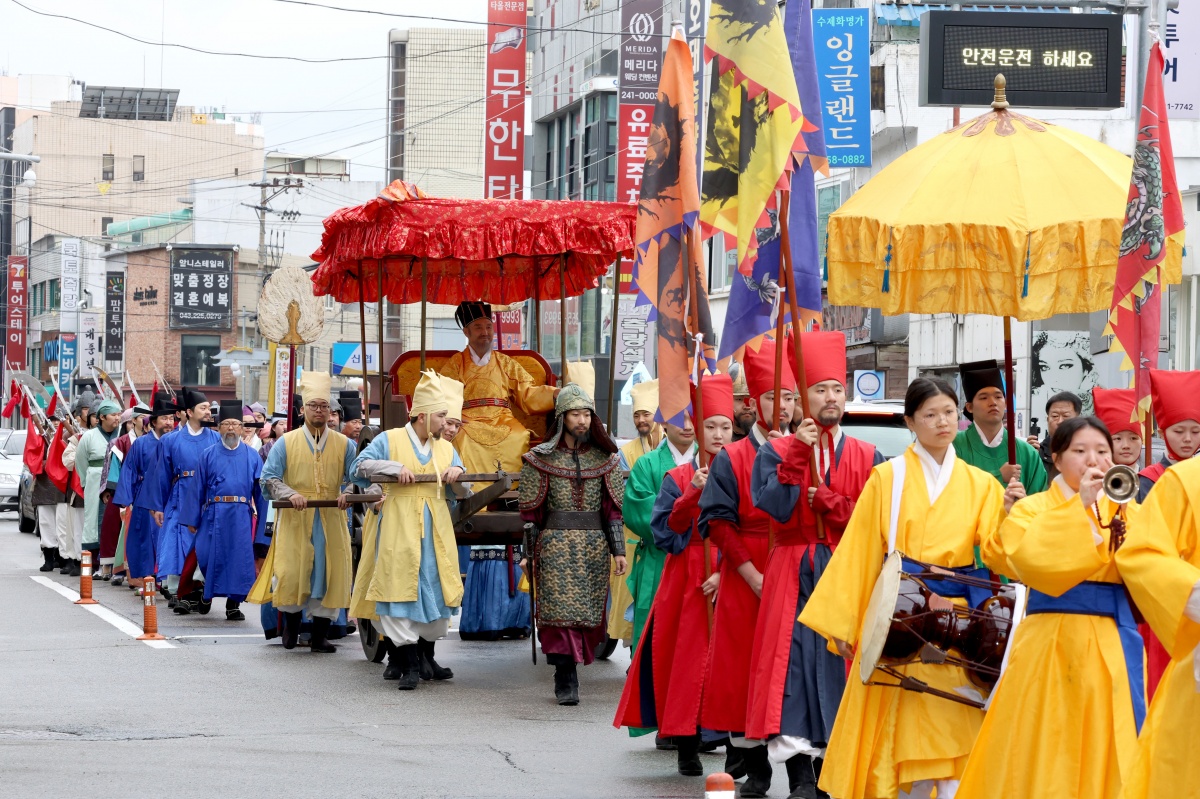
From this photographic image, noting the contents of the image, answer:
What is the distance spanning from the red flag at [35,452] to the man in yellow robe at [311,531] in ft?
31.4

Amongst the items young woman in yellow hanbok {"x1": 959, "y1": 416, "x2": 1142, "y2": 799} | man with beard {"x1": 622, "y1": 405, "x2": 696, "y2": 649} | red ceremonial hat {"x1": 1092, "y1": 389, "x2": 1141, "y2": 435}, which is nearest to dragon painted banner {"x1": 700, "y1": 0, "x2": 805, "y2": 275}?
man with beard {"x1": 622, "y1": 405, "x2": 696, "y2": 649}

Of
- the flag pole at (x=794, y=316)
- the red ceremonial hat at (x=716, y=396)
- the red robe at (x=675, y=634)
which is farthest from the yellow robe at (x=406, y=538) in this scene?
the flag pole at (x=794, y=316)

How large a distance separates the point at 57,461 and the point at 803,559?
1631 cm

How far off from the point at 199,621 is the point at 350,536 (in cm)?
293

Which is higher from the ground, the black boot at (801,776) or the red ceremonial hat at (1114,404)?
the red ceremonial hat at (1114,404)

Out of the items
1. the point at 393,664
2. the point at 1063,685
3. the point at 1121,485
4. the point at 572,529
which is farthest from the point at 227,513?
the point at 1121,485

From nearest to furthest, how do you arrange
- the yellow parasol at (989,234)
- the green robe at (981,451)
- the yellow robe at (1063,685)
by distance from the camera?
the yellow robe at (1063,685), the yellow parasol at (989,234), the green robe at (981,451)

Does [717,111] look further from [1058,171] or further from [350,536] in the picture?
[350,536]

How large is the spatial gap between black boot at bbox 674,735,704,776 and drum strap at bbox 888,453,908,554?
7.64ft

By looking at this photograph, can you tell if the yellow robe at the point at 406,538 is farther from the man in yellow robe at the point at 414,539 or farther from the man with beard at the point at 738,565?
the man with beard at the point at 738,565

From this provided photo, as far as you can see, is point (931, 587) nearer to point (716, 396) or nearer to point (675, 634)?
point (675, 634)

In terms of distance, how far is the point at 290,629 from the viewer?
13.6 m

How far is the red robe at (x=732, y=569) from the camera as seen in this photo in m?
7.79

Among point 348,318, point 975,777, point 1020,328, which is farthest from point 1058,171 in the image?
point 348,318
